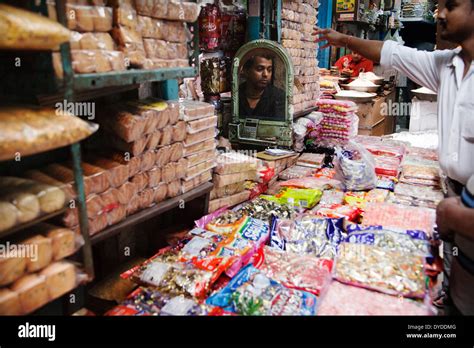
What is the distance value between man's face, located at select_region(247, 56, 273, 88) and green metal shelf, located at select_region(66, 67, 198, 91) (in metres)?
1.57

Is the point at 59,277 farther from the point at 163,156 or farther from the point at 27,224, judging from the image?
the point at 163,156

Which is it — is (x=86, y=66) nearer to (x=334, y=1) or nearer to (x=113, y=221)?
(x=113, y=221)

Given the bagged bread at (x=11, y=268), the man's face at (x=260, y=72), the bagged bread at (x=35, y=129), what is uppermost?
the man's face at (x=260, y=72)

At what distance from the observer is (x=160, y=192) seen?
218 cm

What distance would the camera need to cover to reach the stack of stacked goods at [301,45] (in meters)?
3.79

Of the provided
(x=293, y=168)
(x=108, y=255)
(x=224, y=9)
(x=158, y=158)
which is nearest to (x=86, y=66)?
(x=158, y=158)

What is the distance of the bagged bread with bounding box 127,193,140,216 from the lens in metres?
2.00

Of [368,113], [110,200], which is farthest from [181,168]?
[368,113]

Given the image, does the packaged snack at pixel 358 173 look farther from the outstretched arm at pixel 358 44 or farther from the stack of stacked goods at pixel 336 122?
the stack of stacked goods at pixel 336 122

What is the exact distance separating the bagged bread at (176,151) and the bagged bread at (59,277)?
2.75 ft

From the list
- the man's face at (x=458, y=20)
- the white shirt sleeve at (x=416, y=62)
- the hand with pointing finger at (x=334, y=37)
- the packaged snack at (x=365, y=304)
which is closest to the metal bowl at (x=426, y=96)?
the hand with pointing finger at (x=334, y=37)

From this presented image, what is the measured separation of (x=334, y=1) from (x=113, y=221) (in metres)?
7.62

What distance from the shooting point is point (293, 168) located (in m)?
3.89

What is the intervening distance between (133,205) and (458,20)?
1.91 m
